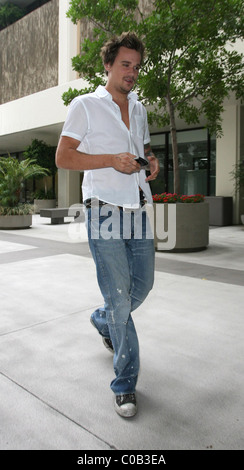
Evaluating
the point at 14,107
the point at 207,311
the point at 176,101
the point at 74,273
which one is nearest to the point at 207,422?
the point at 207,311

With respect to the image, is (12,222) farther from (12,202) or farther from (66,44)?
(66,44)

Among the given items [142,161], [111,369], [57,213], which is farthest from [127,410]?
[57,213]

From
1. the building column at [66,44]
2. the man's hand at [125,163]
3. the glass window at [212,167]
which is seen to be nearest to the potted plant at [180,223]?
the man's hand at [125,163]

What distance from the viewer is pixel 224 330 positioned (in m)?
3.28

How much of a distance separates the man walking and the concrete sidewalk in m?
0.21

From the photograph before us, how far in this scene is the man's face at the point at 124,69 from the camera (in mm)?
2119

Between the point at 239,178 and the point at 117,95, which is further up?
the point at 239,178

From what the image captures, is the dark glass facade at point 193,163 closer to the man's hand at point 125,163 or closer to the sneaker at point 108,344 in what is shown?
the sneaker at point 108,344

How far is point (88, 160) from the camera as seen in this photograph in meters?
2.01

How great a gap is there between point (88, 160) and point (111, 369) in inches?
52.8

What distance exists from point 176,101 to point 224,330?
22.9 feet

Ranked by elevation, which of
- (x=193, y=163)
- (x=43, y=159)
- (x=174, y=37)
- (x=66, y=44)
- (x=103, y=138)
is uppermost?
(x=66, y=44)

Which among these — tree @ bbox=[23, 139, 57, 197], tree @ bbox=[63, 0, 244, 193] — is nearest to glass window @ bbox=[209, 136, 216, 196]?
tree @ bbox=[63, 0, 244, 193]

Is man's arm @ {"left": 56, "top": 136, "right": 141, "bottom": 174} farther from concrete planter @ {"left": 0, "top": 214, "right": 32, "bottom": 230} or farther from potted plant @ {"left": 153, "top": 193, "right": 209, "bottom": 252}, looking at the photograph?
concrete planter @ {"left": 0, "top": 214, "right": 32, "bottom": 230}
